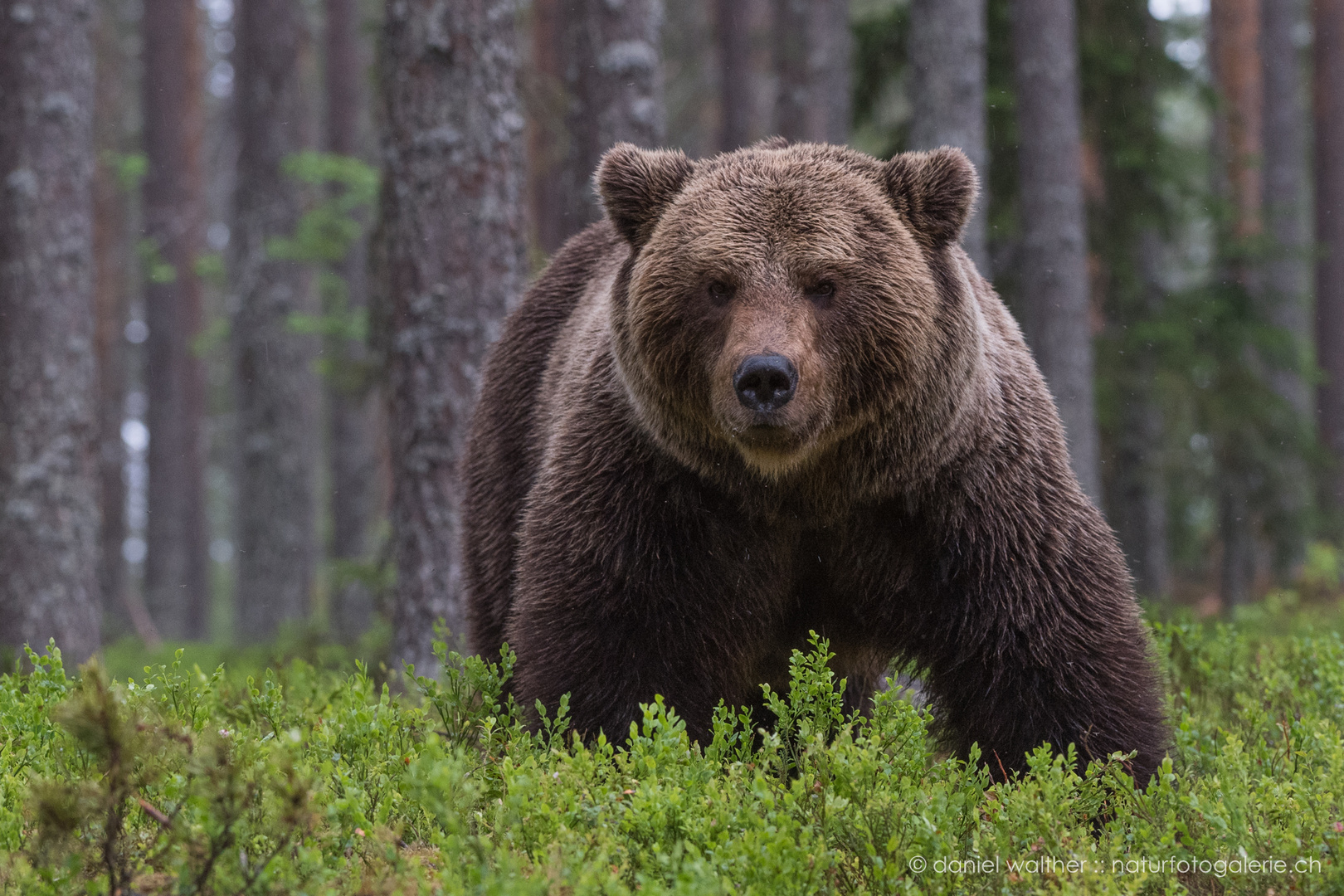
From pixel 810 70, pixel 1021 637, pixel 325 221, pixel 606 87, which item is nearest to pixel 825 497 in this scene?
pixel 1021 637

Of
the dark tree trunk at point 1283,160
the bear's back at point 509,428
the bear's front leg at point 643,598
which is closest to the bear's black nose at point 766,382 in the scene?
the bear's front leg at point 643,598

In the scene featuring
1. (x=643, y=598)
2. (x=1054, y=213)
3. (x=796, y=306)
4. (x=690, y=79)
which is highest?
(x=690, y=79)

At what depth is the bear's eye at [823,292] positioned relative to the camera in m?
3.90

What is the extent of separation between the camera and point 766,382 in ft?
11.8

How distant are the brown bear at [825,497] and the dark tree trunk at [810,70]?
1381 cm

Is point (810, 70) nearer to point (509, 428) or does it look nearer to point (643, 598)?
point (509, 428)

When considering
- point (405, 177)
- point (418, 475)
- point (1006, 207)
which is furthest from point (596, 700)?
point (1006, 207)

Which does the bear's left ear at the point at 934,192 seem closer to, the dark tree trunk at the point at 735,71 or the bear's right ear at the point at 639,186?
the bear's right ear at the point at 639,186

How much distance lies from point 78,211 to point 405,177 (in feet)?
9.98

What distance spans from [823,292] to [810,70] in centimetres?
1518

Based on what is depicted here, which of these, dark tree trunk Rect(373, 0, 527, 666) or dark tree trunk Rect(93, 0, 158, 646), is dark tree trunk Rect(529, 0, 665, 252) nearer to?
dark tree trunk Rect(373, 0, 527, 666)

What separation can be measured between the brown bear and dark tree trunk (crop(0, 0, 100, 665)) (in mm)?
5386

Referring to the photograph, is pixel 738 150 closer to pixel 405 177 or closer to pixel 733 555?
pixel 733 555

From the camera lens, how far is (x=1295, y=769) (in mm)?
3971
